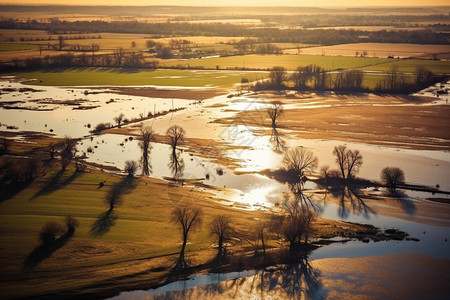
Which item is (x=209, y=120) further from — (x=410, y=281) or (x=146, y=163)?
(x=410, y=281)

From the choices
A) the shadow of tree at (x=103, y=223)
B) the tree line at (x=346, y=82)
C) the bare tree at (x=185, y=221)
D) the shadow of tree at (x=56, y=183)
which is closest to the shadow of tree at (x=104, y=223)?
the shadow of tree at (x=103, y=223)

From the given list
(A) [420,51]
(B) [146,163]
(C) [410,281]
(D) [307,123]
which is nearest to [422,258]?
(C) [410,281]

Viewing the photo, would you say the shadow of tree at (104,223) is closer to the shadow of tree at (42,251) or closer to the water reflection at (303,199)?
the shadow of tree at (42,251)

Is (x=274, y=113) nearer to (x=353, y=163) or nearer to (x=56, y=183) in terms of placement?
(x=353, y=163)

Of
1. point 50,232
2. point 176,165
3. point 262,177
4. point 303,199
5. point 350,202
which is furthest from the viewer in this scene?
point 176,165

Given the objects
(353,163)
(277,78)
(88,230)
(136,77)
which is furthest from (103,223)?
(136,77)

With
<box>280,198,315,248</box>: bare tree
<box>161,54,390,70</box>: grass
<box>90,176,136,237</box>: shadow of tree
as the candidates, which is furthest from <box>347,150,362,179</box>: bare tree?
<box>161,54,390,70</box>: grass
